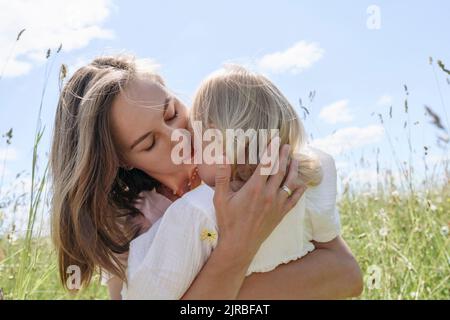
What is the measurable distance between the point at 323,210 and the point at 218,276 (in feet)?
1.29

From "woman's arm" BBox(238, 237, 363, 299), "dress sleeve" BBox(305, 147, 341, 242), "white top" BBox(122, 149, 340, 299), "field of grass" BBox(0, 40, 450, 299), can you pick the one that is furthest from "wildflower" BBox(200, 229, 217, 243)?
"field of grass" BBox(0, 40, 450, 299)

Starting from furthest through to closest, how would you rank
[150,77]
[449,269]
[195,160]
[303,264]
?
1. [449,269]
2. [150,77]
3. [195,160]
4. [303,264]

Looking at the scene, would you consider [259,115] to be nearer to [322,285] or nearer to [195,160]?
[195,160]

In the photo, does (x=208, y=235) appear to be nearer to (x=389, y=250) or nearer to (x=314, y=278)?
(x=314, y=278)

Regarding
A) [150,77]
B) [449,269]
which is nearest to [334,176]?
[150,77]

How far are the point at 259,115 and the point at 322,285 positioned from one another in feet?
1.73

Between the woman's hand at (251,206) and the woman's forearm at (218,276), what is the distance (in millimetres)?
15

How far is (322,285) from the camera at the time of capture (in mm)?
1666

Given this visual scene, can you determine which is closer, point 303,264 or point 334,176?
point 303,264

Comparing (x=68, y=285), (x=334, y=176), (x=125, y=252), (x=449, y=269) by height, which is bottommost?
(x=449, y=269)

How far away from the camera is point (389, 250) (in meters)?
3.06

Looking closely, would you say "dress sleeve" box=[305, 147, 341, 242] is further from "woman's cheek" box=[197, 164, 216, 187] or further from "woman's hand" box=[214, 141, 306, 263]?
"woman's cheek" box=[197, 164, 216, 187]

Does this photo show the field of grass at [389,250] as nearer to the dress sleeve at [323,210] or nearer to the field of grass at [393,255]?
the field of grass at [393,255]

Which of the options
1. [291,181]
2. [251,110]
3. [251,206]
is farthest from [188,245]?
[251,110]
